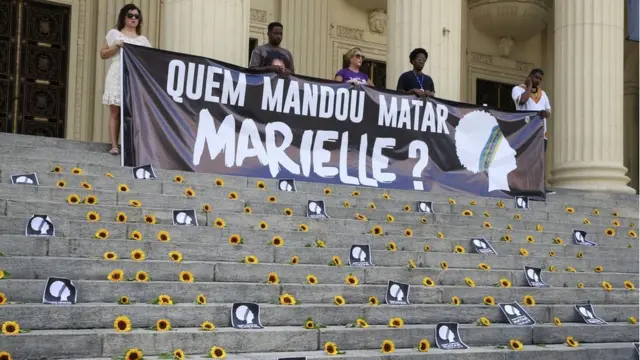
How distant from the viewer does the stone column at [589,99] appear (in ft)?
48.5

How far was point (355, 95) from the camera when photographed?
11.7 meters

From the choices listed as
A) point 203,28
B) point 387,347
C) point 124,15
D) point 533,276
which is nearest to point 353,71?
point 203,28

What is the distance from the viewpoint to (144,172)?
30.2ft

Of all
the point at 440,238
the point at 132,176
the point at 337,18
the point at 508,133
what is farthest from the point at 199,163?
the point at 337,18

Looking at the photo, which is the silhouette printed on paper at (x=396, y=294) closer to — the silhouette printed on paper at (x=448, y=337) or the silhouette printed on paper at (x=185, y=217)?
the silhouette printed on paper at (x=448, y=337)

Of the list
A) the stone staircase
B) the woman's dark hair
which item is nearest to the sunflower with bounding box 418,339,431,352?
the stone staircase

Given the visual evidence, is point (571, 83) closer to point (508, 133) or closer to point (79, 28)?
point (508, 133)

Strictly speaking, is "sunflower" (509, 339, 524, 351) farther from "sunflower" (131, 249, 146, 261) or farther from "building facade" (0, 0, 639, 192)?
"building facade" (0, 0, 639, 192)

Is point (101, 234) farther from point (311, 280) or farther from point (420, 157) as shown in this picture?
point (420, 157)

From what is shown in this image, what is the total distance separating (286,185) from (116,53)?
240cm

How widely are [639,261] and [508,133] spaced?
3187 millimetres

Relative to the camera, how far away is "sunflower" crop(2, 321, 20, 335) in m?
→ 5.46

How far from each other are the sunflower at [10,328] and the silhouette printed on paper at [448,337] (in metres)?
3.15

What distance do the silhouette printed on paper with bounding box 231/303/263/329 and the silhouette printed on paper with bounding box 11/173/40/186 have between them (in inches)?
105
